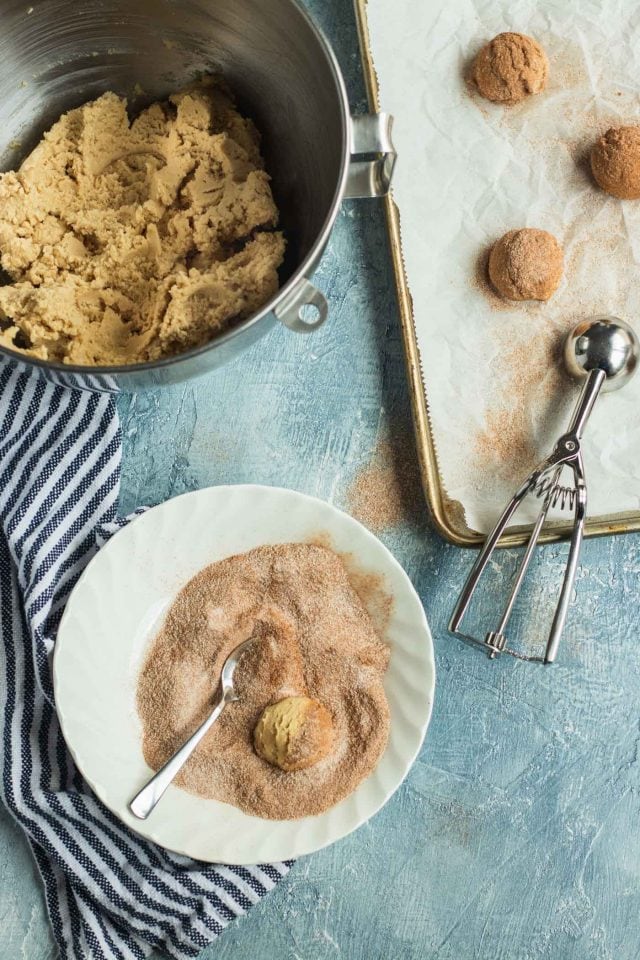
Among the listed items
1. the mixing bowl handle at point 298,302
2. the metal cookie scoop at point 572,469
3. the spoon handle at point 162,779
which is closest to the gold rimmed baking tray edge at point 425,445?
the metal cookie scoop at point 572,469

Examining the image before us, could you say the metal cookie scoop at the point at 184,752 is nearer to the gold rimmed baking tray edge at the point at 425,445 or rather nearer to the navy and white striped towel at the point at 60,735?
the navy and white striped towel at the point at 60,735

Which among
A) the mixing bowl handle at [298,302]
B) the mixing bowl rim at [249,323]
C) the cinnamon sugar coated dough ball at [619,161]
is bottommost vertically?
the cinnamon sugar coated dough ball at [619,161]

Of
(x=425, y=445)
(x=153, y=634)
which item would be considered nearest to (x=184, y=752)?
(x=153, y=634)

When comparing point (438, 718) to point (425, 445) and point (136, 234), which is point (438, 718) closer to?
point (425, 445)

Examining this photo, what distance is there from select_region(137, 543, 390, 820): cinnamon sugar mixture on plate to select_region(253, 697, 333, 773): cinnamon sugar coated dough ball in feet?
0.05

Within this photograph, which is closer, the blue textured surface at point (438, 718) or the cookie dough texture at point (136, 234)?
the cookie dough texture at point (136, 234)

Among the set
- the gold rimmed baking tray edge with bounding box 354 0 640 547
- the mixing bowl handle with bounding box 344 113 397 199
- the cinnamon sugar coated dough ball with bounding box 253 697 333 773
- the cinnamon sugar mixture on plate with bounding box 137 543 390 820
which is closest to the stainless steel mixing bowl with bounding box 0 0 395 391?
the mixing bowl handle with bounding box 344 113 397 199

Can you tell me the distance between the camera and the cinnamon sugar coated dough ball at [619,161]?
996 millimetres

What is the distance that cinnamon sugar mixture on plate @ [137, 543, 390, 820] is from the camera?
38.4 inches

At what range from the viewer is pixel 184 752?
957 millimetres

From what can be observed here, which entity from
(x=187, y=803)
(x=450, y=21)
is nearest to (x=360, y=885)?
(x=187, y=803)

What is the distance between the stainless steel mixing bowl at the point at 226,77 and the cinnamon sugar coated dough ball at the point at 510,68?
0.20m

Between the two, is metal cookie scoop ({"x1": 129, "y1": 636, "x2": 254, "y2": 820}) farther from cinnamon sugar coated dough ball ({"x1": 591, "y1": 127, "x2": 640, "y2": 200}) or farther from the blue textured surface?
cinnamon sugar coated dough ball ({"x1": 591, "y1": 127, "x2": 640, "y2": 200})

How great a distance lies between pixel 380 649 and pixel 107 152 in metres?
0.64
